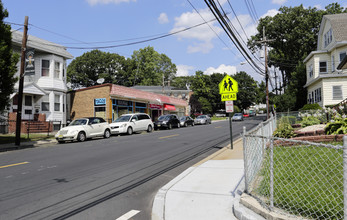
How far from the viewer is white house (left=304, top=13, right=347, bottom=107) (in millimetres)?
27625

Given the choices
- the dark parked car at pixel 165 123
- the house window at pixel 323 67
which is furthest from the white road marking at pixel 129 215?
the house window at pixel 323 67

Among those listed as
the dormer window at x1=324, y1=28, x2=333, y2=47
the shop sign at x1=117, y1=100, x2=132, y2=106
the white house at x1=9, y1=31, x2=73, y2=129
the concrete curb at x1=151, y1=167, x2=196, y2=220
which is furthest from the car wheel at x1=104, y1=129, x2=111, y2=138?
the dormer window at x1=324, y1=28, x2=333, y2=47

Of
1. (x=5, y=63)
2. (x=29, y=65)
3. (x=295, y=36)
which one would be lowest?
(x=5, y=63)

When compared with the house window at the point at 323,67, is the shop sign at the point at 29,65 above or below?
below

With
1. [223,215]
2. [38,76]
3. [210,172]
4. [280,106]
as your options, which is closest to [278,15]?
[280,106]

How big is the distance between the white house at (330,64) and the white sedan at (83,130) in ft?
75.5

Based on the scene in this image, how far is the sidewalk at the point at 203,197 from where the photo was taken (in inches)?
169

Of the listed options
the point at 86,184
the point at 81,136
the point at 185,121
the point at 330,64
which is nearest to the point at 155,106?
the point at 185,121

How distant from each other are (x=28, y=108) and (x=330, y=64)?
107 feet

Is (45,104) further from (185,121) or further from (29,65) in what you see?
(185,121)

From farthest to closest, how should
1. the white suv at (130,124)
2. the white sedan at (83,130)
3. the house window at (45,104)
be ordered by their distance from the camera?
the house window at (45,104) → the white suv at (130,124) → the white sedan at (83,130)

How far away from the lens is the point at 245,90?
3287 inches

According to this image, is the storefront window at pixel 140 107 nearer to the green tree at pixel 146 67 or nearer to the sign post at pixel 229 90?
the sign post at pixel 229 90

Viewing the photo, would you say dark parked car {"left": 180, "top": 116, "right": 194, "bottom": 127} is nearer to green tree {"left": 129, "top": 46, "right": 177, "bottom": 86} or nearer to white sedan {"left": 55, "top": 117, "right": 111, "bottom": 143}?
white sedan {"left": 55, "top": 117, "right": 111, "bottom": 143}
